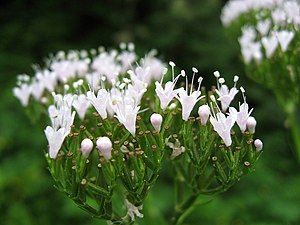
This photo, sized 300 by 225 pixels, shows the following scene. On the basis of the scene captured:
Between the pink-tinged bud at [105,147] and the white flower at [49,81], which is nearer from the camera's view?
the pink-tinged bud at [105,147]

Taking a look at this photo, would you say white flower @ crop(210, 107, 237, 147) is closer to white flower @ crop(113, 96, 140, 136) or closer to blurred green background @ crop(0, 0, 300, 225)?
white flower @ crop(113, 96, 140, 136)

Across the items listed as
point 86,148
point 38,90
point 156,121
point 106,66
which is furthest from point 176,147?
point 38,90

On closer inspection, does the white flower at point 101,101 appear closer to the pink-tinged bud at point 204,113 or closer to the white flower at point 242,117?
the pink-tinged bud at point 204,113

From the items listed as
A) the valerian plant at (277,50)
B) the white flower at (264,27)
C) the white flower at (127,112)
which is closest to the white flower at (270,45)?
the valerian plant at (277,50)

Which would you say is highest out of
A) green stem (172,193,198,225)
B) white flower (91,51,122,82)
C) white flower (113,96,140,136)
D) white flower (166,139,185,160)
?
white flower (91,51,122,82)

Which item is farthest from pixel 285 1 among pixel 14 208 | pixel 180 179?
pixel 14 208

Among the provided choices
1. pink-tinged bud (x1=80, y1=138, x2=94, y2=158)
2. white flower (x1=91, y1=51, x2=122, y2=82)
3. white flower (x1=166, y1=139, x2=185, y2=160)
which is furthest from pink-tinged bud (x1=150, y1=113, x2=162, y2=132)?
white flower (x1=91, y1=51, x2=122, y2=82)

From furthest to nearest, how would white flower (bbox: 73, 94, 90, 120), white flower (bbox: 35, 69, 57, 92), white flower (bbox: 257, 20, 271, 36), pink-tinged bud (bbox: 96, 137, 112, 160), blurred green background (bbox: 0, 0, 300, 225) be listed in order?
1. blurred green background (bbox: 0, 0, 300, 225)
2. white flower (bbox: 257, 20, 271, 36)
3. white flower (bbox: 35, 69, 57, 92)
4. white flower (bbox: 73, 94, 90, 120)
5. pink-tinged bud (bbox: 96, 137, 112, 160)
